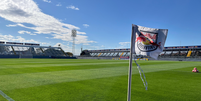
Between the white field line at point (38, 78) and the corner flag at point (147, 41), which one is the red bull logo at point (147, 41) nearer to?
the corner flag at point (147, 41)

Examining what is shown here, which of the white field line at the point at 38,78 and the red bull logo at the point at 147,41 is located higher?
the red bull logo at the point at 147,41

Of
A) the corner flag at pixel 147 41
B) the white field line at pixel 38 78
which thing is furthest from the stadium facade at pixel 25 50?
the corner flag at pixel 147 41

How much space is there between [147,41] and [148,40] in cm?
4

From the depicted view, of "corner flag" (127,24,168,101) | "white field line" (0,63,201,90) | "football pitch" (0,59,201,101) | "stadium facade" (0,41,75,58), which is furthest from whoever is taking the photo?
"stadium facade" (0,41,75,58)

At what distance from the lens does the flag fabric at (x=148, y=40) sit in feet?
13.3

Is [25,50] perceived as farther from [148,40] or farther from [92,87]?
[148,40]

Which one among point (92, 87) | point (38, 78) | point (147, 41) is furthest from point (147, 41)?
point (38, 78)

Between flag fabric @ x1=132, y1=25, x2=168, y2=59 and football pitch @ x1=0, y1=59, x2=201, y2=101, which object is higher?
flag fabric @ x1=132, y1=25, x2=168, y2=59

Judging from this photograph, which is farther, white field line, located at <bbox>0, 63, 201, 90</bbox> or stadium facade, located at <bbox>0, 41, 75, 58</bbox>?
stadium facade, located at <bbox>0, 41, 75, 58</bbox>

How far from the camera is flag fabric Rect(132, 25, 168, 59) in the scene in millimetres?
4051

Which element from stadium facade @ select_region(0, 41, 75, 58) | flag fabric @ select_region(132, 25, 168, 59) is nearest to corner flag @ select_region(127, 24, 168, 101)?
flag fabric @ select_region(132, 25, 168, 59)

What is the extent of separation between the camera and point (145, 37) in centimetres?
416

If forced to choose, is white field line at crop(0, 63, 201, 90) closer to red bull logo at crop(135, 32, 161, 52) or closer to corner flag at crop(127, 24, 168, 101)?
corner flag at crop(127, 24, 168, 101)

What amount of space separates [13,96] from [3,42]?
92.2 m
